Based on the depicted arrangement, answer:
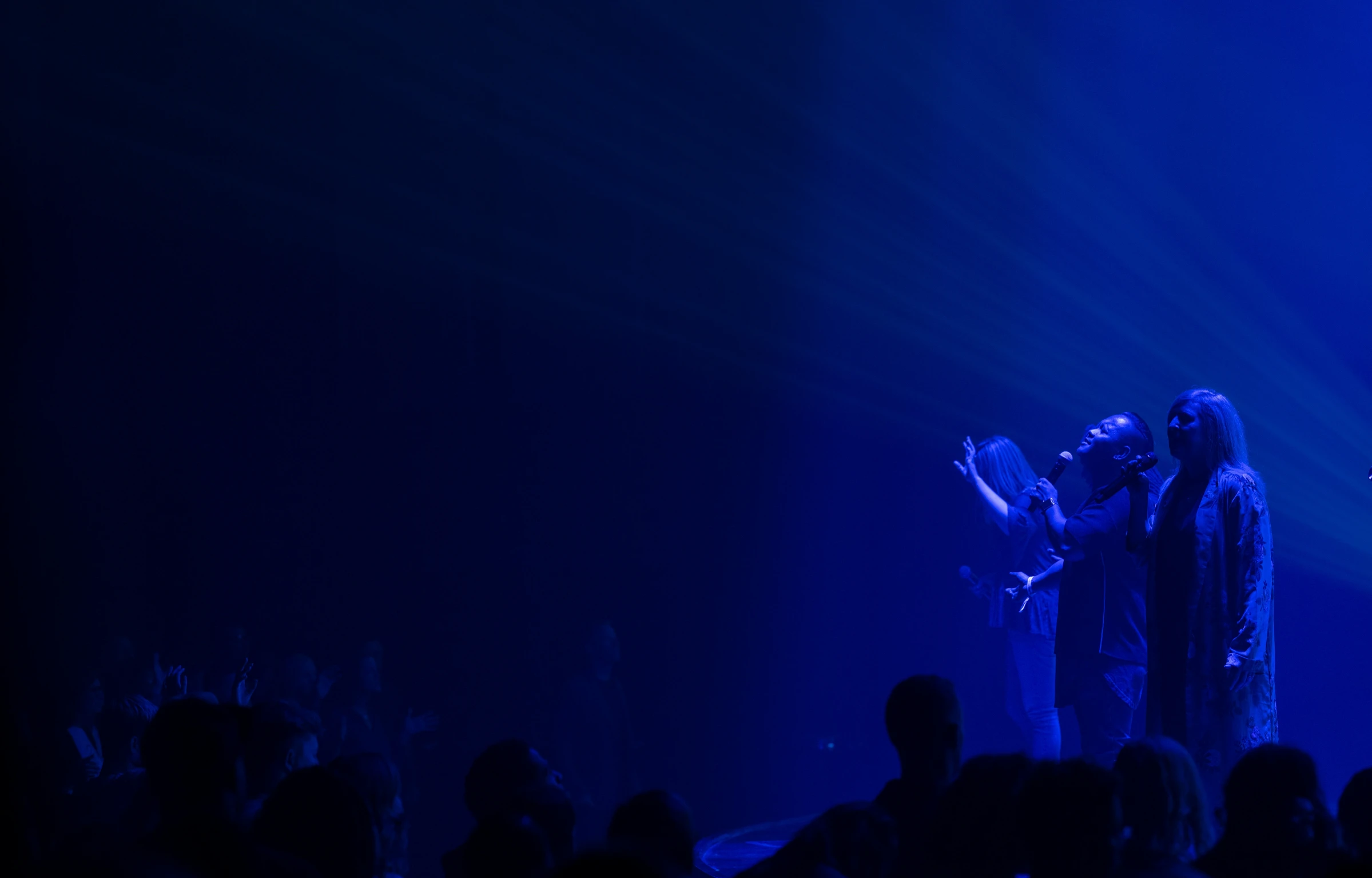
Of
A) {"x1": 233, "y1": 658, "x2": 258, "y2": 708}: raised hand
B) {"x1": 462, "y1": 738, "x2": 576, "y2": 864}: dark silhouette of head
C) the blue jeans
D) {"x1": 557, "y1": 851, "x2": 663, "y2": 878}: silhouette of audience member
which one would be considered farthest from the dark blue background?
{"x1": 557, "y1": 851, "x2": 663, "y2": 878}: silhouette of audience member

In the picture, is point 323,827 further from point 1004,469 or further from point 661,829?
point 1004,469

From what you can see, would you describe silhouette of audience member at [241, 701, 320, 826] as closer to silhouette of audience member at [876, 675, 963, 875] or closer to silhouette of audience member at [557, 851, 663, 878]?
silhouette of audience member at [876, 675, 963, 875]

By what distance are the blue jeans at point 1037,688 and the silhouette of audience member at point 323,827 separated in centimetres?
443

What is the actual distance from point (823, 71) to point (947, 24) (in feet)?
3.93

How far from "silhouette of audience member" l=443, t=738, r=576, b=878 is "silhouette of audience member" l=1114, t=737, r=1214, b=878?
1.12 m

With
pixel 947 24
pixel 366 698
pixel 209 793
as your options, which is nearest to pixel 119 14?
pixel 366 698

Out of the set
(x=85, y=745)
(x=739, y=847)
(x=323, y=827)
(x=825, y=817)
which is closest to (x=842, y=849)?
(x=825, y=817)

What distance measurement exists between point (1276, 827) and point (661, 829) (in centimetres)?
114

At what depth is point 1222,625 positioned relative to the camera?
14.2ft

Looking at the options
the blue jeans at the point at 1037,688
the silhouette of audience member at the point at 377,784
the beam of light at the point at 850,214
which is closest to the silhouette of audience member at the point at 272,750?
the silhouette of audience member at the point at 377,784

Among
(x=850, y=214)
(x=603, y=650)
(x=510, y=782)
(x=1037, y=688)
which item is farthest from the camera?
(x=850, y=214)

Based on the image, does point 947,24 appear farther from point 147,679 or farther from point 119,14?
point 147,679

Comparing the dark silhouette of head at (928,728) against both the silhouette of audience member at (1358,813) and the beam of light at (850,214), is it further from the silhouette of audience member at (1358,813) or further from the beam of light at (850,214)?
the beam of light at (850,214)

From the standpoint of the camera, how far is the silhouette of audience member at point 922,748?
98.0 inches
